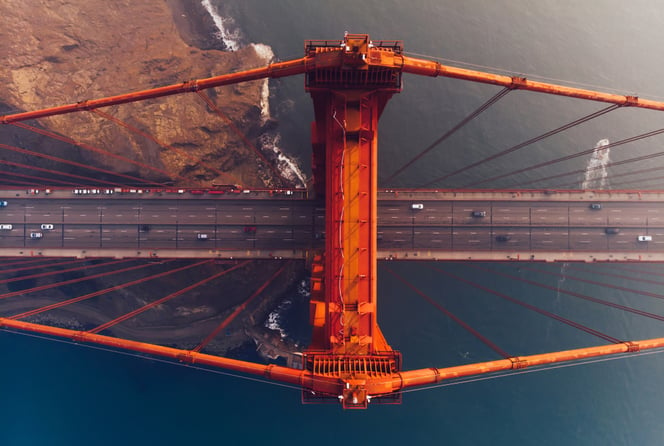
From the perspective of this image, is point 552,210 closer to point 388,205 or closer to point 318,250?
point 388,205

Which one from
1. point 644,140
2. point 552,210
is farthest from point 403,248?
point 644,140

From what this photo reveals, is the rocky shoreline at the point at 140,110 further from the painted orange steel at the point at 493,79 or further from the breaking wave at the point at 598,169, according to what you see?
the breaking wave at the point at 598,169

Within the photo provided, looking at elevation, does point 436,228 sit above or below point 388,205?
below

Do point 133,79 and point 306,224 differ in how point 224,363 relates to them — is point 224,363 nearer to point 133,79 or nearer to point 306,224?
point 306,224

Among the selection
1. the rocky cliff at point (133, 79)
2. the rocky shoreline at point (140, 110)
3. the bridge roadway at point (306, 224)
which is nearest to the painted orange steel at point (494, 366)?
the bridge roadway at point (306, 224)

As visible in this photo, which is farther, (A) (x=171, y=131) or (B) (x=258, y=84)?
(B) (x=258, y=84)

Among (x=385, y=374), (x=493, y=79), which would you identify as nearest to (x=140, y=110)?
(x=493, y=79)
